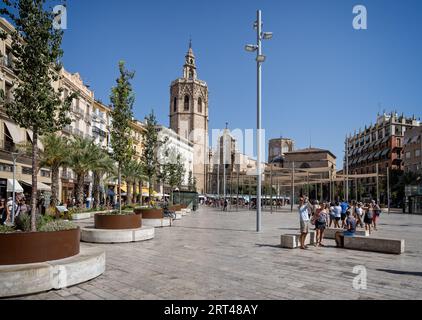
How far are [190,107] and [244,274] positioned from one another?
98.1 meters

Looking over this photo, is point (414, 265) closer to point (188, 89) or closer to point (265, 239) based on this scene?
point (265, 239)

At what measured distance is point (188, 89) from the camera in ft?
342

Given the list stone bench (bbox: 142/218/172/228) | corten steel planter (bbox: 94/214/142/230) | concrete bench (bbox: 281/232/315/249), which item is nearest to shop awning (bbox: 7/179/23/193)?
stone bench (bbox: 142/218/172/228)

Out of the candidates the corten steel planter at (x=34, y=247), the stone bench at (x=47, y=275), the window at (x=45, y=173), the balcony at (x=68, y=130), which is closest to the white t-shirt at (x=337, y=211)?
the stone bench at (x=47, y=275)

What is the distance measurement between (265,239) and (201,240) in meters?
2.42

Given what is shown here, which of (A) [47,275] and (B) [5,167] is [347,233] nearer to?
(A) [47,275]

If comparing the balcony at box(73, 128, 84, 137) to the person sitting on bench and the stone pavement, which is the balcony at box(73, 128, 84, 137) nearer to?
the stone pavement

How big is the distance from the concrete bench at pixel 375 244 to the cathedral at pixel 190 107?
3630 inches

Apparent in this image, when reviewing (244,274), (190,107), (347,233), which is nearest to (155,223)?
(347,233)

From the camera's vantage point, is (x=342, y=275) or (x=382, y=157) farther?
(x=382, y=157)

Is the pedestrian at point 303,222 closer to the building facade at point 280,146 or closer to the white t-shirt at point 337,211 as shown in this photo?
the white t-shirt at point 337,211
